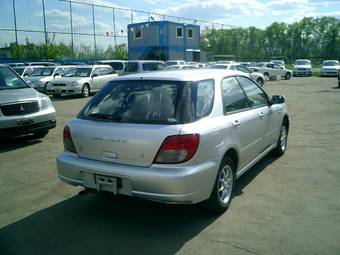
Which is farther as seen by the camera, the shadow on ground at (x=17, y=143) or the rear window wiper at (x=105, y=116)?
the shadow on ground at (x=17, y=143)

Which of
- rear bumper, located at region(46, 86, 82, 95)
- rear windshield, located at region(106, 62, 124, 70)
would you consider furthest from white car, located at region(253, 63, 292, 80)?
rear bumper, located at region(46, 86, 82, 95)

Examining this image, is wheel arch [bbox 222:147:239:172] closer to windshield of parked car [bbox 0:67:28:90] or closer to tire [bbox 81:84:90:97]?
windshield of parked car [bbox 0:67:28:90]

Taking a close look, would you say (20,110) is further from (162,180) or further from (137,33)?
(137,33)

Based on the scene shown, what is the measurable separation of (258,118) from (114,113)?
2.25m

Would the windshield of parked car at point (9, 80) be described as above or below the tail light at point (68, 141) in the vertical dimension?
above

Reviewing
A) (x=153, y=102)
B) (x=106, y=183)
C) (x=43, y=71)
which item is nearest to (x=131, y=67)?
(x=43, y=71)

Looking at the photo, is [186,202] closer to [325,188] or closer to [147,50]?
[325,188]

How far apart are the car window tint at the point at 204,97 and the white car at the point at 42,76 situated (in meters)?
17.7

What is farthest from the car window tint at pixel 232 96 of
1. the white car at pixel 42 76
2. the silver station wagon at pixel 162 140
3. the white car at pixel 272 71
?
the white car at pixel 272 71

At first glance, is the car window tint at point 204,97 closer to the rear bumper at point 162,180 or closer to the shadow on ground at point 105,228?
the rear bumper at point 162,180

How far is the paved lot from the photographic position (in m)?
3.65

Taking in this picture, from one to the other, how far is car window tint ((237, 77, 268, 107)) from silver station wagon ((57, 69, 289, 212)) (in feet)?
1.59

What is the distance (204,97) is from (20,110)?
498cm

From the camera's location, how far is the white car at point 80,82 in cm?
1895
